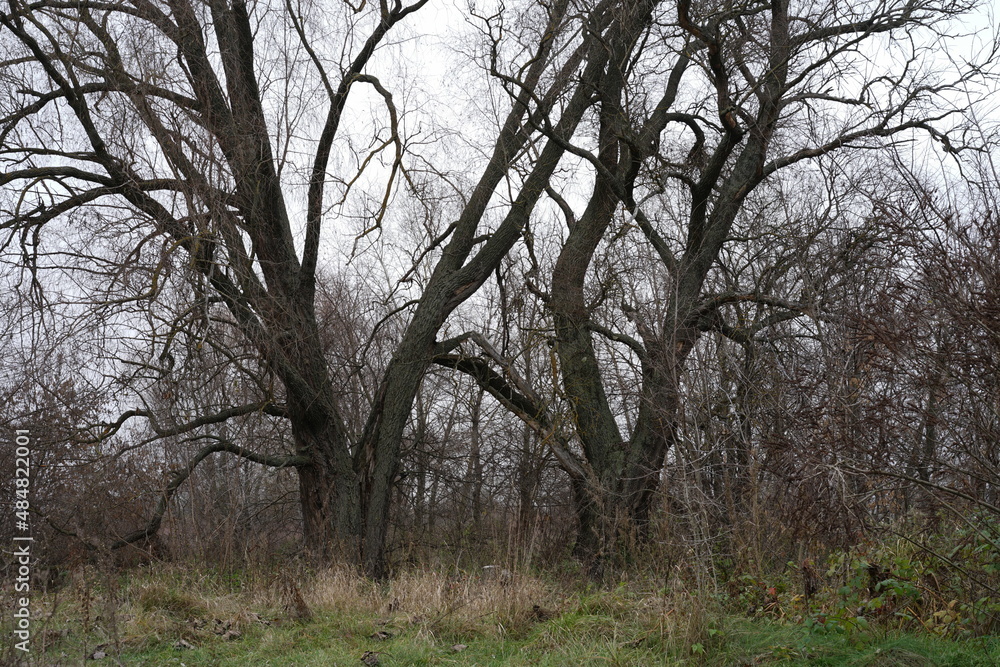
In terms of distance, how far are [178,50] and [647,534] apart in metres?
8.24

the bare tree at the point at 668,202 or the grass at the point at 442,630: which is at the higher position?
the bare tree at the point at 668,202

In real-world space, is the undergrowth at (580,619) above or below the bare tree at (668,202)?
below

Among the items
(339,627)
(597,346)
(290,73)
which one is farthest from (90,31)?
(597,346)

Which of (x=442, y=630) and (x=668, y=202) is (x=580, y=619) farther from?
(x=668, y=202)

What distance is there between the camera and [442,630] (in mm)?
6082

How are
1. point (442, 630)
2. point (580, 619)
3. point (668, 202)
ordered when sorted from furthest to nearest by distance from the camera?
1. point (668, 202)
2. point (442, 630)
3. point (580, 619)

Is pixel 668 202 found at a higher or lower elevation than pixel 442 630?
higher

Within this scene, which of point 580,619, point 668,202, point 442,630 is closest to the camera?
point 580,619

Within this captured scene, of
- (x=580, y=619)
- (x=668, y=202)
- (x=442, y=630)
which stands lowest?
(x=442, y=630)

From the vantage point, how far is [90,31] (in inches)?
341

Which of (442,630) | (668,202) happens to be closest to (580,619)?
(442,630)

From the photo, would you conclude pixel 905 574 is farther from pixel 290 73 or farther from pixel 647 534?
pixel 290 73

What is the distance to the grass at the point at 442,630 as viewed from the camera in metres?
4.81

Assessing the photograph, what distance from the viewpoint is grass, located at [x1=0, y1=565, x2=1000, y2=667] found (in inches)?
189
